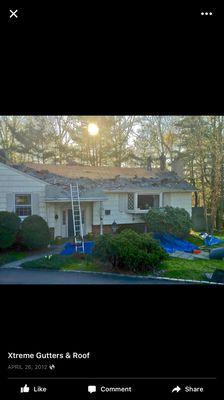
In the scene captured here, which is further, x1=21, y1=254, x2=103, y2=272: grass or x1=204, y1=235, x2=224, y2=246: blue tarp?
x1=204, y1=235, x2=224, y2=246: blue tarp

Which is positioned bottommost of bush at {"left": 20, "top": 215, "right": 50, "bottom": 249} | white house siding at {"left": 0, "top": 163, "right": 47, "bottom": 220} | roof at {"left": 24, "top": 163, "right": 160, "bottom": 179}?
bush at {"left": 20, "top": 215, "right": 50, "bottom": 249}

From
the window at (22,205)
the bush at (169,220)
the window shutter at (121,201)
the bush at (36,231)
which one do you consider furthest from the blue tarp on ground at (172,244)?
the window at (22,205)

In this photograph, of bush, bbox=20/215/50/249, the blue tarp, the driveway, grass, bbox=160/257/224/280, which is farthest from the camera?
the blue tarp

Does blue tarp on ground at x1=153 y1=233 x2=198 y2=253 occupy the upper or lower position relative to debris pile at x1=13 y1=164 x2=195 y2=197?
lower

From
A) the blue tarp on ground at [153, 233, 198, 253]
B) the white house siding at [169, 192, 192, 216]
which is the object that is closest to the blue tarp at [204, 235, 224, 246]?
the blue tarp on ground at [153, 233, 198, 253]

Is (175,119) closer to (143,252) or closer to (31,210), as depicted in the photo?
(143,252)

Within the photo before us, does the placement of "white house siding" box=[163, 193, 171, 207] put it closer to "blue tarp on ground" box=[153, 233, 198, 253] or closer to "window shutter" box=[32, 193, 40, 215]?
"blue tarp on ground" box=[153, 233, 198, 253]
